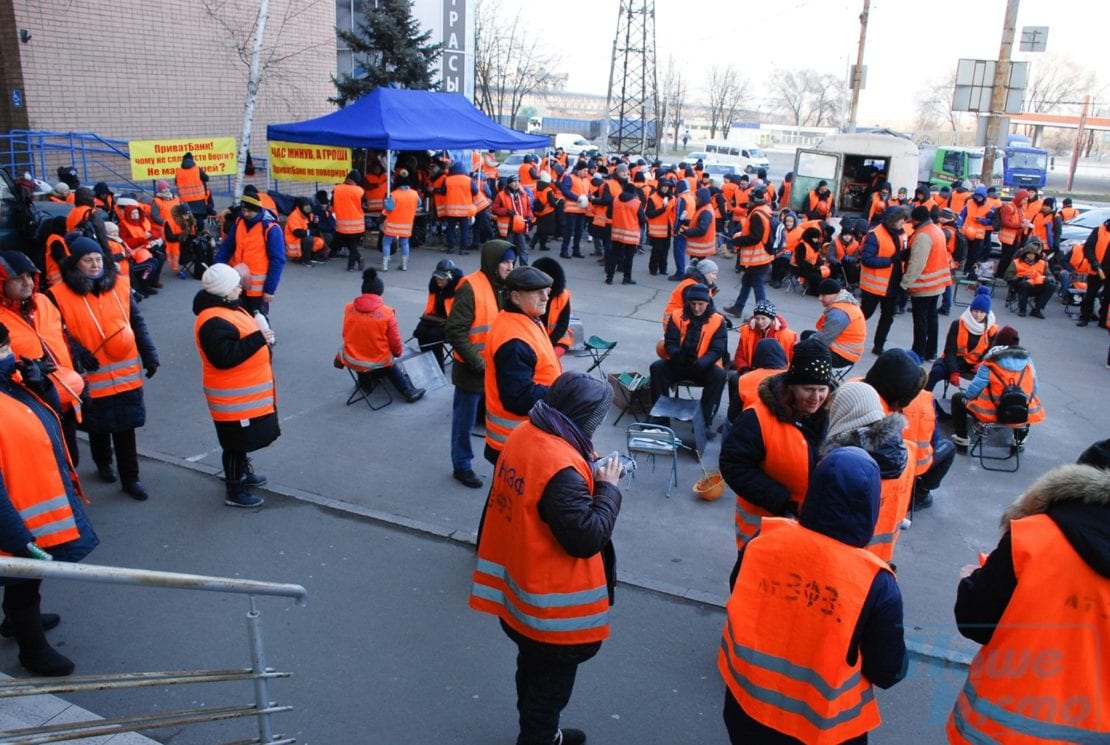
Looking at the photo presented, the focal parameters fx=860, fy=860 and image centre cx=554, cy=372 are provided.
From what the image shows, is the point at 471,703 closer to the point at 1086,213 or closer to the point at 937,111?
the point at 1086,213

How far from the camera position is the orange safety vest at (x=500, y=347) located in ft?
15.6

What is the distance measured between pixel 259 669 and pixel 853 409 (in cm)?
263

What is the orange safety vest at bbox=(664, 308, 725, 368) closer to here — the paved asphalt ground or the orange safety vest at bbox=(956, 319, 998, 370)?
the paved asphalt ground

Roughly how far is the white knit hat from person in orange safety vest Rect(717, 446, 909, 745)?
384 centimetres

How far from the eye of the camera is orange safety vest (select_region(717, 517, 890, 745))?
8.37 ft

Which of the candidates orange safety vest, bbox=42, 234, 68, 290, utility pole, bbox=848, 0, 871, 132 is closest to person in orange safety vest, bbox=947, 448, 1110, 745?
orange safety vest, bbox=42, 234, 68, 290

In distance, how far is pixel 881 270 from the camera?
10.5 meters

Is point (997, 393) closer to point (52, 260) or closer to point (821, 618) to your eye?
point (821, 618)

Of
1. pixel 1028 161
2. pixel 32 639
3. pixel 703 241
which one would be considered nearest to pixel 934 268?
pixel 703 241

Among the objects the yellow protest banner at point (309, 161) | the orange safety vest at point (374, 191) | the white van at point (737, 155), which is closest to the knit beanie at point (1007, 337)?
the yellow protest banner at point (309, 161)

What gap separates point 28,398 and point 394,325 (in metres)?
4.36

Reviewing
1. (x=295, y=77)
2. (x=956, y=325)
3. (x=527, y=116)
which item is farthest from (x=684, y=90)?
(x=956, y=325)

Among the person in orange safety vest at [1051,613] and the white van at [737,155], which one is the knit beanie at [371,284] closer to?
the person in orange safety vest at [1051,613]

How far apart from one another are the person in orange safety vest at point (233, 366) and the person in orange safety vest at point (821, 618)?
376 cm
